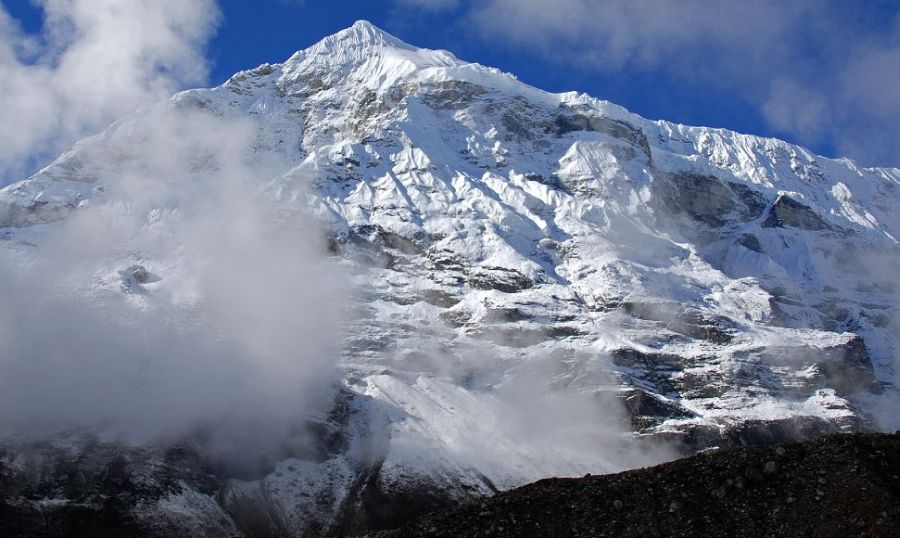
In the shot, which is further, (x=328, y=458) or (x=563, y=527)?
(x=328, y=458)

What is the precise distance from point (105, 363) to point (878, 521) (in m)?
172

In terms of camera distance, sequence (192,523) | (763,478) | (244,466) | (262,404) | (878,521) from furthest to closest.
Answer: (262,404) < (244,466) < (192,523) < (763,478) < (878,521)

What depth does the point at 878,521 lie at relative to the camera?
47.0 m

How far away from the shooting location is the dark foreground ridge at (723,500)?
49688 mm

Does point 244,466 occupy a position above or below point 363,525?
above

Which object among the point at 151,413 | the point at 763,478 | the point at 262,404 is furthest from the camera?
the point at 262,404

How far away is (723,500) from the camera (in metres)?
53.2

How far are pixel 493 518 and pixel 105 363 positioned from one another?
155 meters

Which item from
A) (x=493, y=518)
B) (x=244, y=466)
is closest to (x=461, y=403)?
(x=244, y=466)

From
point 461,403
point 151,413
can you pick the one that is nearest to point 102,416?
point 151,413

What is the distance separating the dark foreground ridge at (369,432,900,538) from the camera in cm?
4969

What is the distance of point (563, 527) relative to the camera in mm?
54625

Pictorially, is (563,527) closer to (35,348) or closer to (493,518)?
(493,518)

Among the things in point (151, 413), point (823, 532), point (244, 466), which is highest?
point (151, 413)
